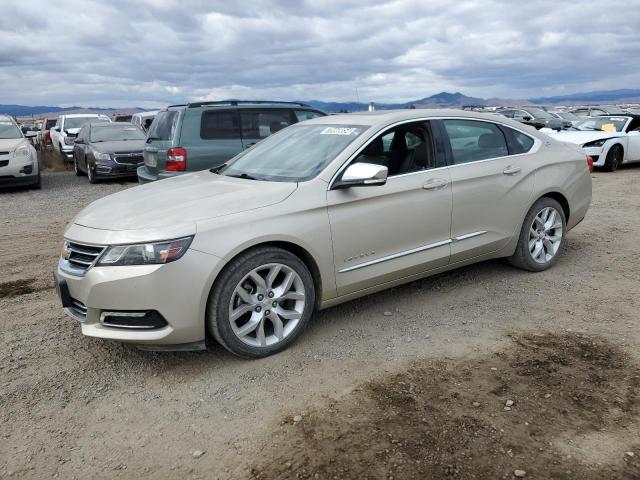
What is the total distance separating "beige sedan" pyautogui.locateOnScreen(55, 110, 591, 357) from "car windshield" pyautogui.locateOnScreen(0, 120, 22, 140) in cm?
974

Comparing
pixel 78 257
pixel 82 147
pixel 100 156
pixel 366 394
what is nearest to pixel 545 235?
pixel 366 394

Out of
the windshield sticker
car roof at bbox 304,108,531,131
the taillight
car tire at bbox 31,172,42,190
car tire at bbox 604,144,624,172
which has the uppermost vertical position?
car roof at bbox 304,108,531,131

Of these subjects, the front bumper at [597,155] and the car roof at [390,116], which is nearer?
the car roof at [390,116]

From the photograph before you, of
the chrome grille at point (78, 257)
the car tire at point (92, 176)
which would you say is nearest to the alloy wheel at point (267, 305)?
the chrome grille at point (78, 257)

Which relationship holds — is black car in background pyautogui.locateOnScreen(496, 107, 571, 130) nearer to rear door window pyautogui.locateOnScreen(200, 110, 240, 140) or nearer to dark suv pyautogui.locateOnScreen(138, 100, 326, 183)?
dark suv pyautogui.locateOnScreen(138, 100, 326, 183)

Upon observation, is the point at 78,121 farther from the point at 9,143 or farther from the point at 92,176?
the point at 9,143

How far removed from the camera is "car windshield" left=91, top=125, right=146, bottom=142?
544 inches

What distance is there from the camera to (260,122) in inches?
349

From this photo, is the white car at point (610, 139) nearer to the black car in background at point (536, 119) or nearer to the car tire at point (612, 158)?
the car tire at point (612, 158)

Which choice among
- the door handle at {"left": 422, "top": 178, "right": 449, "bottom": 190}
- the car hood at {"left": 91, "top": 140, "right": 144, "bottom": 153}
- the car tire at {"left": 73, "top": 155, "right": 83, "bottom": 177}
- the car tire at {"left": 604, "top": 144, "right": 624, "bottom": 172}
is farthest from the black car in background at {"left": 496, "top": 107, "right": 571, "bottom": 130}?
the door handle at {"left": 422, "top": 178, "right": 449, "bottom": 190}

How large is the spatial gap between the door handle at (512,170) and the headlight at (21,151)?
10.7 metres

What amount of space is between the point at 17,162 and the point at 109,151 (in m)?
1.95

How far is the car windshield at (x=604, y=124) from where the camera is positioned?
1368 centimetres

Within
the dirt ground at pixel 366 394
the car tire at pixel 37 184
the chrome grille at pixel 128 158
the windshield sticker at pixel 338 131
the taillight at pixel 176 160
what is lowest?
the dirt ground at pixel 366 394
